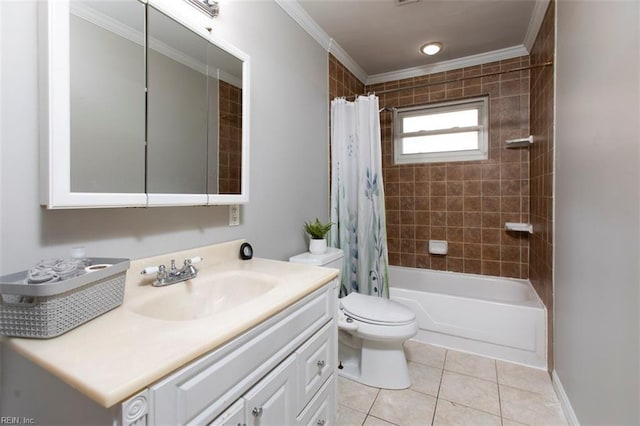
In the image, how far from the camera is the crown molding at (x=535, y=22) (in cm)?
193

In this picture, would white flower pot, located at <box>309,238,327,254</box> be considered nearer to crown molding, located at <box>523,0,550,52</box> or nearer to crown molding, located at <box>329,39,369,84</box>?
crown molding, located at <box>329,39,369,84</box>

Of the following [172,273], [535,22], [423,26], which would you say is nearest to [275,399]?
[172,273]

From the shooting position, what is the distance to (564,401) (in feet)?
5.13

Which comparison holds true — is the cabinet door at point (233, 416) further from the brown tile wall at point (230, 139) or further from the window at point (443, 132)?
the window at point (443, 132)

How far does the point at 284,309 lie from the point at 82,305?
1.76ft

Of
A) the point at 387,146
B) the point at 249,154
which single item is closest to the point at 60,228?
the point at 249,154

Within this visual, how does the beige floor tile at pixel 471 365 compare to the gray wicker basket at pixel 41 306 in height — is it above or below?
below

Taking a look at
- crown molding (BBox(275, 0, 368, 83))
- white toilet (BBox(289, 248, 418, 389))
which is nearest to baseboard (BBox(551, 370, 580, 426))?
white toilet (BBox(289, 248, 418, 389))

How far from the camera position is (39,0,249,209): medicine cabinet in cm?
85

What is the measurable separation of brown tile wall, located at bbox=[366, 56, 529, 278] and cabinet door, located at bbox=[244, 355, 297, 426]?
2308 mm

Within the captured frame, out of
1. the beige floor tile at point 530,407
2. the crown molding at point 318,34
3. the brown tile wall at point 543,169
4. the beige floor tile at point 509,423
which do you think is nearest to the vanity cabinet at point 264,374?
the beige floor tile at point 509,423

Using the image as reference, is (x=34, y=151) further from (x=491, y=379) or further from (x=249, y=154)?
(x=491, y=379)

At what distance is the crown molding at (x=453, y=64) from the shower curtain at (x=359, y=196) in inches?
37.2

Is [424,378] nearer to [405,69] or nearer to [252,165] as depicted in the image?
[252,165]
